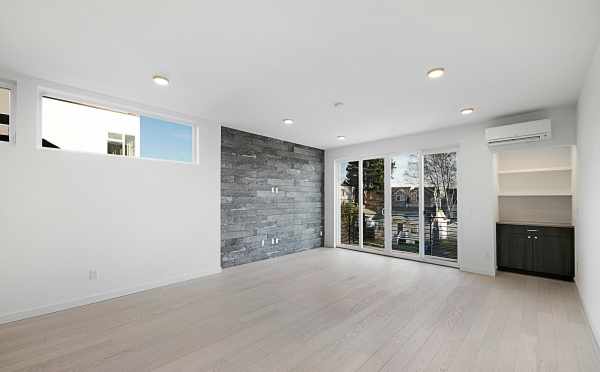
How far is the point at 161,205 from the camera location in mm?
4086

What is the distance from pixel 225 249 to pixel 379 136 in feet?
12.4

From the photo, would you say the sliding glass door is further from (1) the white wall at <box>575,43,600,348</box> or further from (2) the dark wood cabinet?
(1) the white wall at <box>575,43,600,348</box>

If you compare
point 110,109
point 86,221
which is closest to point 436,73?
point 110,109

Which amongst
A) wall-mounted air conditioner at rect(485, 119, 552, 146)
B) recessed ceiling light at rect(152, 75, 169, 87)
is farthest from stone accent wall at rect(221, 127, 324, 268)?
wall-mounted air conditioner at rect(485, 119, 552, 146)

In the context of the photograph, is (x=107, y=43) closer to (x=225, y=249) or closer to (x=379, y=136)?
(x=225, y=249)

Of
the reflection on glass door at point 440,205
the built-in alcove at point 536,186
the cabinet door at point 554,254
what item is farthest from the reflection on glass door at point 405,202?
the cabinet door at point 554,254

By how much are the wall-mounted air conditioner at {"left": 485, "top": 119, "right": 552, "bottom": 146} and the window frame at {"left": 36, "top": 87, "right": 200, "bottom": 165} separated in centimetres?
473

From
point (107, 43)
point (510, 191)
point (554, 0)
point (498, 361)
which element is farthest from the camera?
point (510, 191)

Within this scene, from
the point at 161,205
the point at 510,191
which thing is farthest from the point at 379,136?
the point at 161,205

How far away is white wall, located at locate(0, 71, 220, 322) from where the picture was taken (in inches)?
116

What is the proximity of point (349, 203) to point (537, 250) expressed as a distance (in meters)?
3.63

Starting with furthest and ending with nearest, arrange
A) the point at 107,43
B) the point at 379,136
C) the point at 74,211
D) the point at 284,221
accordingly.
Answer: the point at 284,221 → the point at 379,136 → the point at 74,211 → the point at 107,43

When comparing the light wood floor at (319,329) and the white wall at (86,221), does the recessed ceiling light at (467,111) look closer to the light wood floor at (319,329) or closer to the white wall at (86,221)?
the light wood floor at (319,329)

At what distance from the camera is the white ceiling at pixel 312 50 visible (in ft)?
6.35
